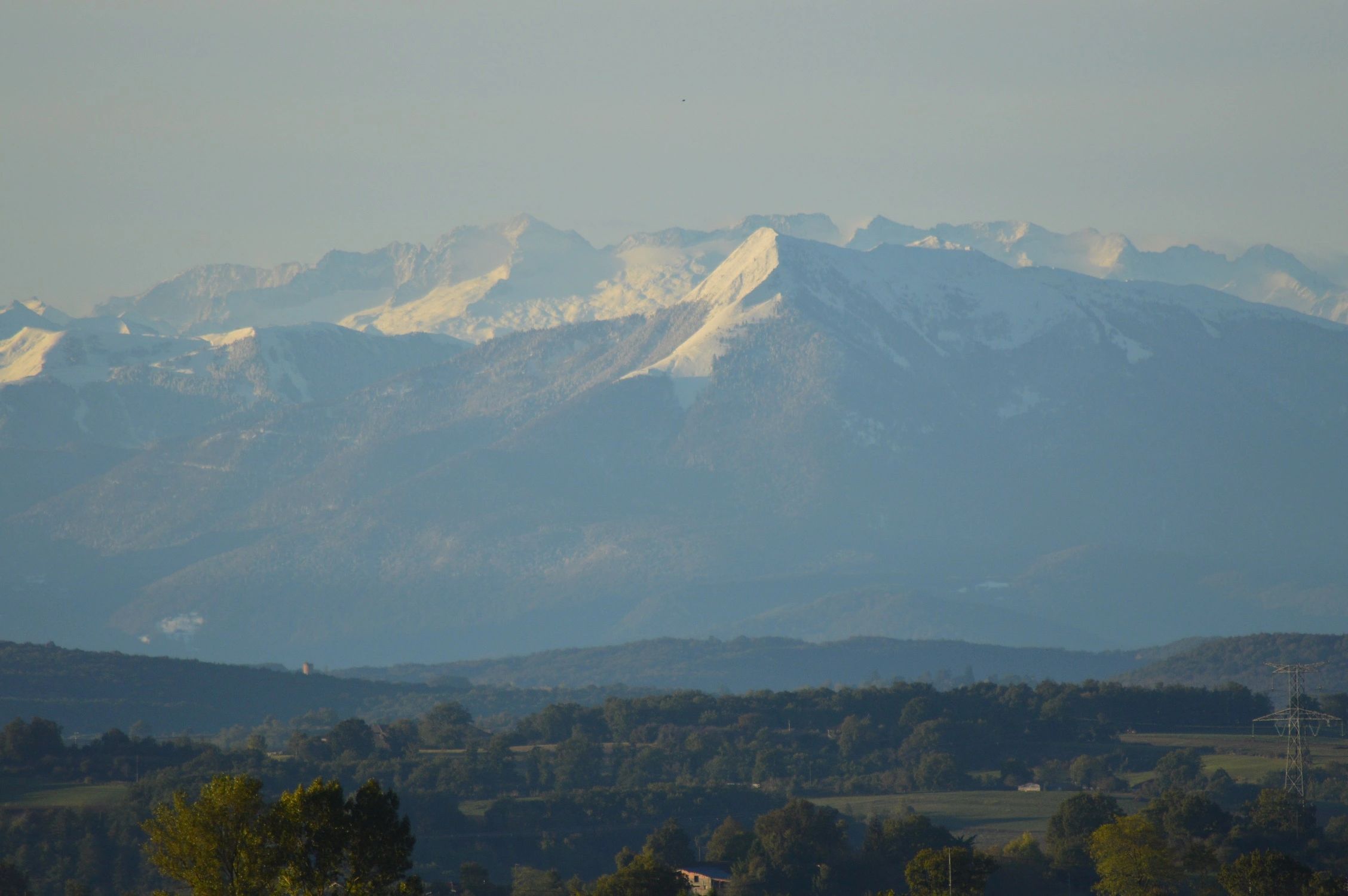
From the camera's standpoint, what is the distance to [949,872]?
107m

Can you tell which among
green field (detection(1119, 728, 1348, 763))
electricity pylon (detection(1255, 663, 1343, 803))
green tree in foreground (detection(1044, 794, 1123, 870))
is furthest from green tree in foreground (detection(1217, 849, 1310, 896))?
green field (detection(1119, 728, 1348, 763))

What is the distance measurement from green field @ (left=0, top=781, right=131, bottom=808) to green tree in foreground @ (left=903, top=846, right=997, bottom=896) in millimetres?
61695

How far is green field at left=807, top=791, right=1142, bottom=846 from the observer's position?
149250mm

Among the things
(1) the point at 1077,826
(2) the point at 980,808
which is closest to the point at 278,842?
(1) the point at 1077,826

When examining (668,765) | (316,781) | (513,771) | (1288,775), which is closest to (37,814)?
(513,771)

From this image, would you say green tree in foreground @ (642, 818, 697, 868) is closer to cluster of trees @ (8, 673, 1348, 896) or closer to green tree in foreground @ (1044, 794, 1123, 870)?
cluster of trees @ (8, 673, 1348, 896)

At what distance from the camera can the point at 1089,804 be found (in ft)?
444

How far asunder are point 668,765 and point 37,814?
64.8 meters

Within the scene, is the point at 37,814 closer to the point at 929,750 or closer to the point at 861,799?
the point at 861,799

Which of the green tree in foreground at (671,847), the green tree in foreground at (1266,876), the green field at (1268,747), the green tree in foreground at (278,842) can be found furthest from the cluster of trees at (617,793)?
the green tree in foreground at (278,842)

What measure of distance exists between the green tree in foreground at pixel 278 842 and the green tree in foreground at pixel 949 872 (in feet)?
134

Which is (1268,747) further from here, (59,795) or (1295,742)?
(59,795)

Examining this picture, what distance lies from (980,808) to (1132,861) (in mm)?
46978

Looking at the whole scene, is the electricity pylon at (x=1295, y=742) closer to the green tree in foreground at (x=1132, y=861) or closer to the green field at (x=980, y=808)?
the green field at (x=980, y=808)
